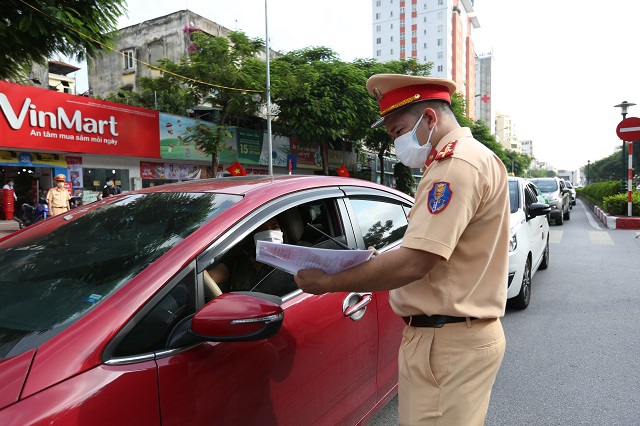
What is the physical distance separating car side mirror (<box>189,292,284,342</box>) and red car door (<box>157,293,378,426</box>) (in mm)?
115

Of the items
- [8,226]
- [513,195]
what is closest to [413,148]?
[513,195]

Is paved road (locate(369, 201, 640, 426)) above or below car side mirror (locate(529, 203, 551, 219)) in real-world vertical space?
below

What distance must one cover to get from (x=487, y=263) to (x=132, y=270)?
114cm

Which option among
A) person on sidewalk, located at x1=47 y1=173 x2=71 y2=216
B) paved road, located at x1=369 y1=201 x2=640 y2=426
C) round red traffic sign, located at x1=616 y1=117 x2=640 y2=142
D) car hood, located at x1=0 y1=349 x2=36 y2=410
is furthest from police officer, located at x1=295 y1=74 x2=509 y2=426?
round red traffic sign, located at x1=616 y1=117 x2=640 y2=142

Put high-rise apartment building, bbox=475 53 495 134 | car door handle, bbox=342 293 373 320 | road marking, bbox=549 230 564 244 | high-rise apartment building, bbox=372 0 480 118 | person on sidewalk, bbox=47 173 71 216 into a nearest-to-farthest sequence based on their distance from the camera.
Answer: car door handle, bbox=342 293 373 320, person on sidewalk, bbox=47 173 71 216, road marking, bbox=549 230 564 244, high-rise apartment building, bbox=372 0 480 118, high-rise apartment building, bbox=475 53 495 134

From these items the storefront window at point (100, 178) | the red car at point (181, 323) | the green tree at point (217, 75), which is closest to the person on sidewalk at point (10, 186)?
the storefront window at point (100, 178)

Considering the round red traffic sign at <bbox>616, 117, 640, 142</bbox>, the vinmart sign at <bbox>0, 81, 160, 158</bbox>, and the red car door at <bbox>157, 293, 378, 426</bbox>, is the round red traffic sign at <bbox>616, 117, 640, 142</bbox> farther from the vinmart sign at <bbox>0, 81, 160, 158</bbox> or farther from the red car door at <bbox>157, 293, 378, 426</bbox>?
the vinmart sign at <bbox>0, 81, 160, 158</bbox>

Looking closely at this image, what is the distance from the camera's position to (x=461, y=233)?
126cm

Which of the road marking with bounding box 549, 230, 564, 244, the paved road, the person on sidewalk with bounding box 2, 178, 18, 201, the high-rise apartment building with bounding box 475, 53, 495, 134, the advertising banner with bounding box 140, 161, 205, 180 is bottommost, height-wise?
the paved road

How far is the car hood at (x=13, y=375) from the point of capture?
1.05 m

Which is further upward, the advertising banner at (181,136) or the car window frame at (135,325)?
the advertising banner at (181,136)

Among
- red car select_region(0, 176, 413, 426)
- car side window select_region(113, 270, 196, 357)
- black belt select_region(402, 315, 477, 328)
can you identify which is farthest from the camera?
black belt select_region(402, 315, 477, 328)

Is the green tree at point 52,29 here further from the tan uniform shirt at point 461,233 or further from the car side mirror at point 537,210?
the tan uniform shirt at point 461,233

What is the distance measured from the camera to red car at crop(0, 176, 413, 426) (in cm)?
118
